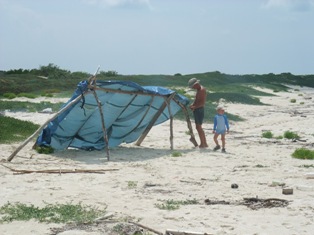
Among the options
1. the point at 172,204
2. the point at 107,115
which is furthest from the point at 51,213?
the point at 107,115

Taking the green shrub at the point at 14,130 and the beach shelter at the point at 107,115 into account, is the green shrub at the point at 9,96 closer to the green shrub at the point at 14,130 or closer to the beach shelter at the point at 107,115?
the green shrub at the point at 14,130

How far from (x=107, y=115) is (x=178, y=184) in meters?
6.51

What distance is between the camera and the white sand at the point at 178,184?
8.23m

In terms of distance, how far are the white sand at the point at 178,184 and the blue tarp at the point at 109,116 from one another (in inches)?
18.1

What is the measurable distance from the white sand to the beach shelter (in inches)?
17.2

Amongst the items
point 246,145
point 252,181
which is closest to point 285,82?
point 246,145

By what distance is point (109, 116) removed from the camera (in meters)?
17.7

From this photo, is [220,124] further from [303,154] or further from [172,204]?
[172,204]

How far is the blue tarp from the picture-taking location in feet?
54.5

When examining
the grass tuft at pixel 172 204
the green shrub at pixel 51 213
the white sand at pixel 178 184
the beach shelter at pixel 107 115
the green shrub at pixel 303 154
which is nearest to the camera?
the white sand at pixel 178 184

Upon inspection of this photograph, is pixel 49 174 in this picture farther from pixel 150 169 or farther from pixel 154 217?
pixel 154 217

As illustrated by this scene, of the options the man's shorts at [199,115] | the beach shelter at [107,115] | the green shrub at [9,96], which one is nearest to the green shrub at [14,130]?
the beach shelter at [107,115]

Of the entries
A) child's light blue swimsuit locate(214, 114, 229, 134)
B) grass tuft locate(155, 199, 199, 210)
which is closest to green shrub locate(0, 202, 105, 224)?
grass tuft locate(155, 199, 199, 210)

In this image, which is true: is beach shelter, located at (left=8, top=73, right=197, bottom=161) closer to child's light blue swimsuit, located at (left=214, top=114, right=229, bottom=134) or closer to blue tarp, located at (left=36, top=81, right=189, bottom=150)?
blue tarp, located at (left=36, top=81, right=189, bottom=150)
